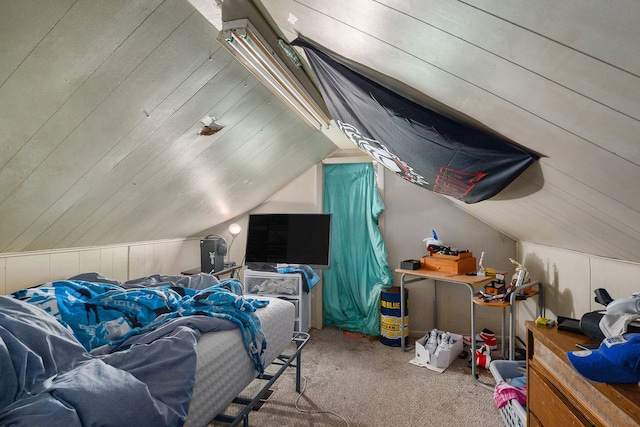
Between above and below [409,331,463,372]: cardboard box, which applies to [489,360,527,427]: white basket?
above

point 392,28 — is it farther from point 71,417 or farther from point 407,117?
point 71,417

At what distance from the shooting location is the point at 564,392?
1085 mm

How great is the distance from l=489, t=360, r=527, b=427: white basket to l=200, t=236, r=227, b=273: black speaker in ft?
8.86

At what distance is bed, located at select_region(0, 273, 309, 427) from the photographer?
89 cm

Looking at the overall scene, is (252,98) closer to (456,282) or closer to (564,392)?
(564,392)

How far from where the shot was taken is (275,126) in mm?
2670

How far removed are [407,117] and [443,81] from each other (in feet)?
0.66

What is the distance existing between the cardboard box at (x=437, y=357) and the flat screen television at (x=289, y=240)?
1.18 m

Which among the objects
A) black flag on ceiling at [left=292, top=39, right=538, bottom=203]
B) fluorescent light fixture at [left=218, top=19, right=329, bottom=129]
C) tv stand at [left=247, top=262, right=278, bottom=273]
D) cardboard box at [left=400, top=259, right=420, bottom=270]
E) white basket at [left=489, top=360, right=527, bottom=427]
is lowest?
white basket at [left=489, top=360, right=527, bottom=427]

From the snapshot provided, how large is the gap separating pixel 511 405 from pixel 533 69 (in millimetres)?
1743

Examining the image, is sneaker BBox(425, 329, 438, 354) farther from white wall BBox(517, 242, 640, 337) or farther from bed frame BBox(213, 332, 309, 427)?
bed frame BBox(213, 332, 309, 427)

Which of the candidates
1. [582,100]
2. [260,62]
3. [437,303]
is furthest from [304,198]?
[582,100]

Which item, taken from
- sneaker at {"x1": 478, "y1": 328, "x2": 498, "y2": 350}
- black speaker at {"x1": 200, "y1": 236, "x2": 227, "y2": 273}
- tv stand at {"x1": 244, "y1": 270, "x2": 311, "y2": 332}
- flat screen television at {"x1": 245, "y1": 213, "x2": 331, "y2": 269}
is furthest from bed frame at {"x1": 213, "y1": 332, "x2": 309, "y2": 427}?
sneaker at {"x1": 478, "y1": 328, "x2": 498, "y2": 350}

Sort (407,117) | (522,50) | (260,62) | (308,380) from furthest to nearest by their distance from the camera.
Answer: (308,380) < (260,62) < (407,117) < (522,50)
